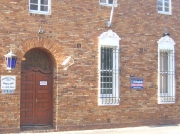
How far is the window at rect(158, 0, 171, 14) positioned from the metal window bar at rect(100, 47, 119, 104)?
3.21m

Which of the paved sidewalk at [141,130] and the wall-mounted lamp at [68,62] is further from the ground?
the wall-mounted lamp at [68,62]

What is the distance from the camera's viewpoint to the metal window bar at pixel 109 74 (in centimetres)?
1453

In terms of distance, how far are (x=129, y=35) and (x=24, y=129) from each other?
5.78 metres

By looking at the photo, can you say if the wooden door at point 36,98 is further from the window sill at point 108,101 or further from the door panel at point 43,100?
the window sill at point 108,101

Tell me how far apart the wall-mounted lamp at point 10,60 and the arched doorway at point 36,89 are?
31.7 inches

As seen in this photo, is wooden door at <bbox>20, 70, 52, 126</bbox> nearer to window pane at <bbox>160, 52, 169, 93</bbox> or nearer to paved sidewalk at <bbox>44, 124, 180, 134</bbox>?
paved sidewalk at <bbox>44, 124, 180, 134</bbox>

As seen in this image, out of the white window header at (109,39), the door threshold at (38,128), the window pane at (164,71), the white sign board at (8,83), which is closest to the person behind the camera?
the white sign board at (8,83)

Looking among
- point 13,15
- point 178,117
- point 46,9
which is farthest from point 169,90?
point 13,15

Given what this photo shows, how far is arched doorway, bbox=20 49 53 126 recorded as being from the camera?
13336 millimetres

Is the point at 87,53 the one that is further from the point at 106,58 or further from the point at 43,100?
the point at 43,100

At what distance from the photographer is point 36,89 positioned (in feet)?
44.6

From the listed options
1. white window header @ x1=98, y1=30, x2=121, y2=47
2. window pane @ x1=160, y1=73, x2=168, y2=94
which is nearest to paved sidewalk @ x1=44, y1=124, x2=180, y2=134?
window pane @ x1=160, y1=73, x2=168, y2=94

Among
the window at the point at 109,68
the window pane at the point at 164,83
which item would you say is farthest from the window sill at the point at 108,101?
the window pane at the point at 164,83

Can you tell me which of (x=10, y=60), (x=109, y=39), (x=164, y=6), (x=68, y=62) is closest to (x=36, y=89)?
(x=68, y=62)
